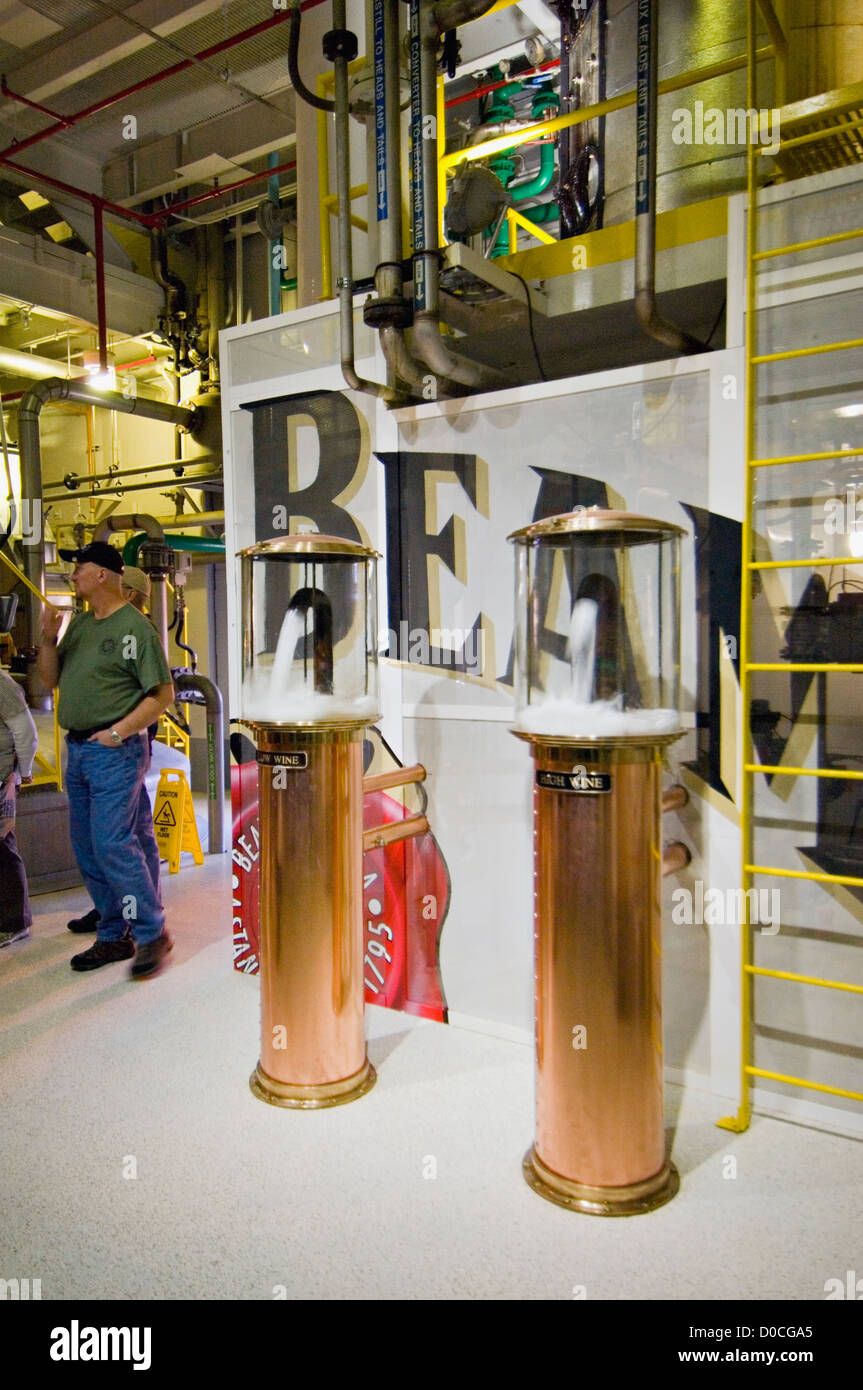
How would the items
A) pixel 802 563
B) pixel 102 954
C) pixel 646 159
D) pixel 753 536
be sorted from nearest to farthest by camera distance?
pixel 802 563, pixel 646 159, pixel 753 536, pixel 102 954

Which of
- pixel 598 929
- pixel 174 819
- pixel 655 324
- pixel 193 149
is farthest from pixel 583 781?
pixel 193 149

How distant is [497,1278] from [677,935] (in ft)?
3.87

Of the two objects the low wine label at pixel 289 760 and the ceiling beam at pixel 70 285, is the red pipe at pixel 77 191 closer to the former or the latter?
the ceiling beam at pixel 70 285

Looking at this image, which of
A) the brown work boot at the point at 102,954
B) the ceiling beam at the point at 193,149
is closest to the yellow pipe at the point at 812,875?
the brown work boot at the point at 102,954

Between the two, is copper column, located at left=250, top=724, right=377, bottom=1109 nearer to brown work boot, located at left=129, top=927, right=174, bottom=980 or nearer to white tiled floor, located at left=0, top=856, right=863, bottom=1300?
white tiled floor, located at left=0, top=856, right=863, bottom=1300

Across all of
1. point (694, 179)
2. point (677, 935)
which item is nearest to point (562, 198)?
point (694, 179)

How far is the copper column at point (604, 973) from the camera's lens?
2.03 metres

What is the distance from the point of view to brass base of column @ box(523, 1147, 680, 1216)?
2.04 metres

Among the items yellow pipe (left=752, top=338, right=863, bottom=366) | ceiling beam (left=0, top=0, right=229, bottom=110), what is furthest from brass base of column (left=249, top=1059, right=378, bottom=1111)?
ceiling beam (left=0, top=0, right=229, bottom=110)

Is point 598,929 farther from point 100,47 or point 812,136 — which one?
point 100,47

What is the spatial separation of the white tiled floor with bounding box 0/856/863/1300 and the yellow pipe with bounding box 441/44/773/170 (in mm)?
3142

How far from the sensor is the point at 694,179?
276 cm

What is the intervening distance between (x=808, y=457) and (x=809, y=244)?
565mm

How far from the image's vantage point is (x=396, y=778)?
3.00 meters
